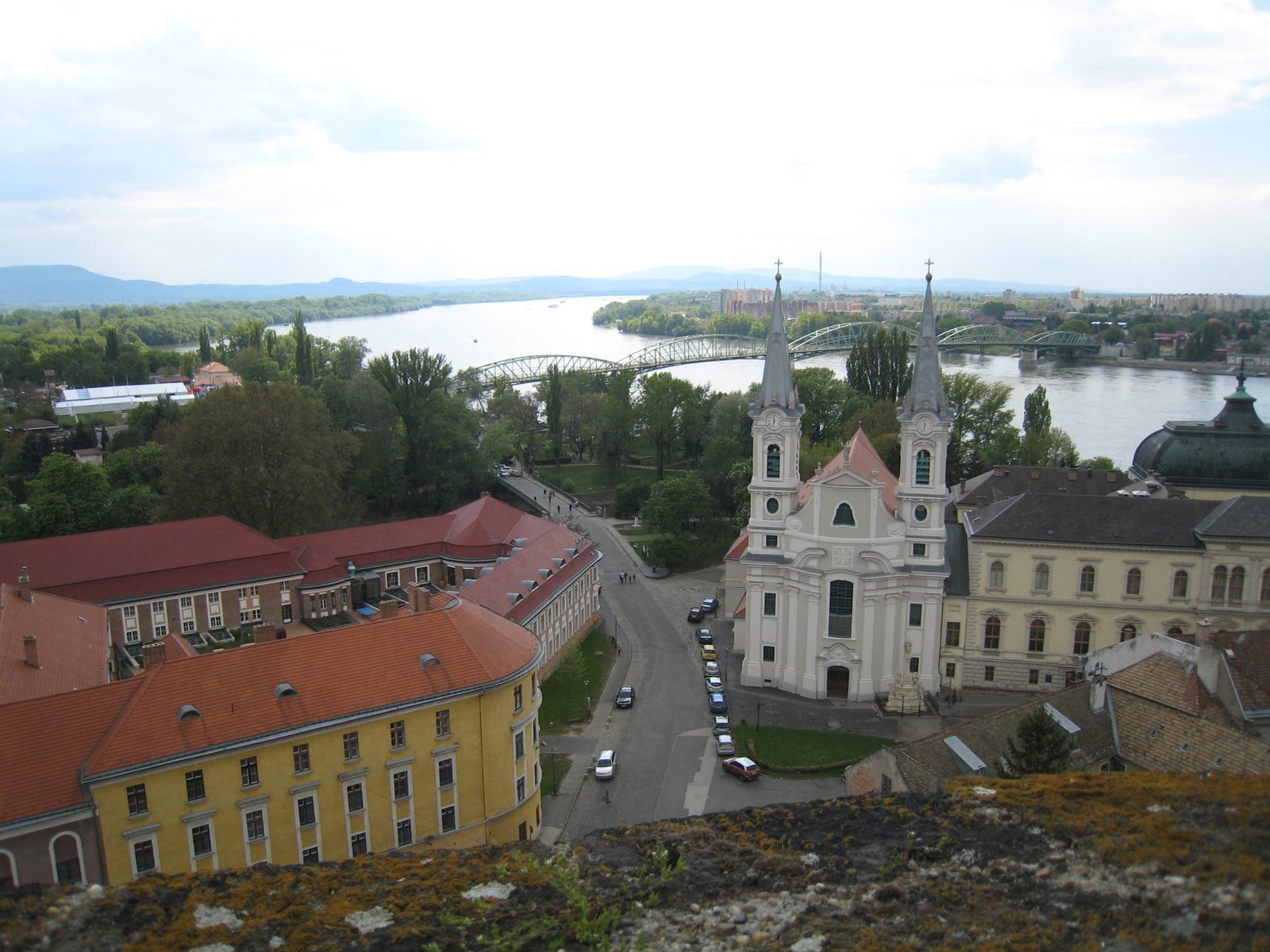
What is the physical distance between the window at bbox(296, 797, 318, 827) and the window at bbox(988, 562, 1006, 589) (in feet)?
92.8

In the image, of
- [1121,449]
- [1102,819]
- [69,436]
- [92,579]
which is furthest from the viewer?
[1121,449]

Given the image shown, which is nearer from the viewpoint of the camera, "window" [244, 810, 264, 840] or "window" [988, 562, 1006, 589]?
"window" [244, 810, 264, 840]

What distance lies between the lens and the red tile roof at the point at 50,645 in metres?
25.3

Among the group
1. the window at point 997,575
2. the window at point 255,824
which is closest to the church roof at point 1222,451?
the window at point 997,575

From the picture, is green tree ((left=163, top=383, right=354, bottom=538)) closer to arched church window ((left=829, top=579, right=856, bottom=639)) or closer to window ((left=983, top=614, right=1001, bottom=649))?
arched church window ((left=829, top=579, right=856, bottom=639))

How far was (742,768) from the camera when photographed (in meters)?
30.6

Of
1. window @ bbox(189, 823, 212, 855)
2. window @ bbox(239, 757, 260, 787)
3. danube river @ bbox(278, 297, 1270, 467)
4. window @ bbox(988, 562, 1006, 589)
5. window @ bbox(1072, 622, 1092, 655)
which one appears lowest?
window @ bbox(1072, 622, 1092, 655)

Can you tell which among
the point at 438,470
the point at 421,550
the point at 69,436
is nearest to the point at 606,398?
the point at 438,470

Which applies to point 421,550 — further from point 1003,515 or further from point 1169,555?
point 1169,555

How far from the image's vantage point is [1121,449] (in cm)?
8456

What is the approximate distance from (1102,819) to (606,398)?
251 feet

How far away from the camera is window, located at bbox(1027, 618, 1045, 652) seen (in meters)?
37.2

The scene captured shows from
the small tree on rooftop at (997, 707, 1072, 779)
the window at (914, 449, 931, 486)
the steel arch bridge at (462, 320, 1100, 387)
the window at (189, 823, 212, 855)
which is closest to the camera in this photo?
the window at (189, 823, 212, 855)

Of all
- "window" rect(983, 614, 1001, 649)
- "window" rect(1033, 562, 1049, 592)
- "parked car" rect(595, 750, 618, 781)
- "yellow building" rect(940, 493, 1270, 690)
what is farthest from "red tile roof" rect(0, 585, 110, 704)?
"window" rect(1033, 562, 1049, 592)
